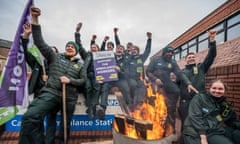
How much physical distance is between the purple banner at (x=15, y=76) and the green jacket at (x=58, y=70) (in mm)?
593

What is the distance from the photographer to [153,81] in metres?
3.28

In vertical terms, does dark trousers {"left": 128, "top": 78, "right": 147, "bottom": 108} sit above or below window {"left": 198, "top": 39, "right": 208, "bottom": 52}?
below

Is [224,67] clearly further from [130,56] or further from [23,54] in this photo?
[23,54]

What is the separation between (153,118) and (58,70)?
1981 mm

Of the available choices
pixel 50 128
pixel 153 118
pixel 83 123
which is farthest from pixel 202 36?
pixel 50 128

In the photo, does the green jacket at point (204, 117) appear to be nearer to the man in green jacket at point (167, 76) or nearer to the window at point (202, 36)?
the man in green jacket at point (167, 76)

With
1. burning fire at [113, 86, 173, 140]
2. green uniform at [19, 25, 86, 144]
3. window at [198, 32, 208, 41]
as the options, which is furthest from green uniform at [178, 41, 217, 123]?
window at [198, 32, 208, 41]

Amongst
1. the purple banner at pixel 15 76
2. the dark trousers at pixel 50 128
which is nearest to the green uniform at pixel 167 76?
the dark trousers at pixel 50 128

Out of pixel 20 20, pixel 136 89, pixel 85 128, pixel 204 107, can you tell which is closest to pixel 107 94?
pixel 136 89

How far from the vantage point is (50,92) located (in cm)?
219

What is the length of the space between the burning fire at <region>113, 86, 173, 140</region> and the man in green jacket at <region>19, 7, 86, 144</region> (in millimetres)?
1068

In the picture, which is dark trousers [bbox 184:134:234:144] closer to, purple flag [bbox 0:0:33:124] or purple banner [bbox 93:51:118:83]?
purple banner [bbox 93:51:118:83]

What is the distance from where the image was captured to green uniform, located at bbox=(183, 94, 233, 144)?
189 centimetres

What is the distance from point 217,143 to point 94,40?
3532mm
